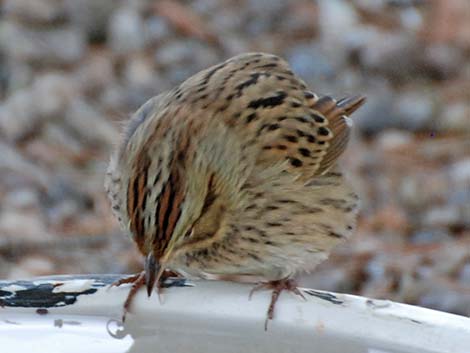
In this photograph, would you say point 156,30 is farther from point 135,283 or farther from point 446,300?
point 135,283

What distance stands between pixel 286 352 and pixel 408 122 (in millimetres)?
3784

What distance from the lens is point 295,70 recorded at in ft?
23.6

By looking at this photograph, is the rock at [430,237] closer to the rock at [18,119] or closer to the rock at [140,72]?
the rock at [140,72]

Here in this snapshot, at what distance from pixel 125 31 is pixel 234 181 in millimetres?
3840

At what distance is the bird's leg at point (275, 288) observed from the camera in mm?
3219

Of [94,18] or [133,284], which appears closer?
[133,284]

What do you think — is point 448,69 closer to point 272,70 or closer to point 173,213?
point 272,70

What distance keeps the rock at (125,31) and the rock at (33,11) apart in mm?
312

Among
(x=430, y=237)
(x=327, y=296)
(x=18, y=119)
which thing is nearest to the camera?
(x=327, y=296)

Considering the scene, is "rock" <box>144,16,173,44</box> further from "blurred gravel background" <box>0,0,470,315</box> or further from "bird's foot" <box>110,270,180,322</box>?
"bird's foot" <box>110,270,180,322</box>

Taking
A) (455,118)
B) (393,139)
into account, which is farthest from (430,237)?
(455,118)

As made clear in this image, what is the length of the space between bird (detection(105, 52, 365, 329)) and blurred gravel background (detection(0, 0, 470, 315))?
1355 mm

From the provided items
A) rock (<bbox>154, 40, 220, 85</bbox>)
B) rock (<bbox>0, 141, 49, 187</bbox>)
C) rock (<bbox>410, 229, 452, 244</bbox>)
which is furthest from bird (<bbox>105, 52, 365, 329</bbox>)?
rock (<bbox>154, 40, 220, 85</bbox>)

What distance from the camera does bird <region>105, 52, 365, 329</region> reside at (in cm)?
343
